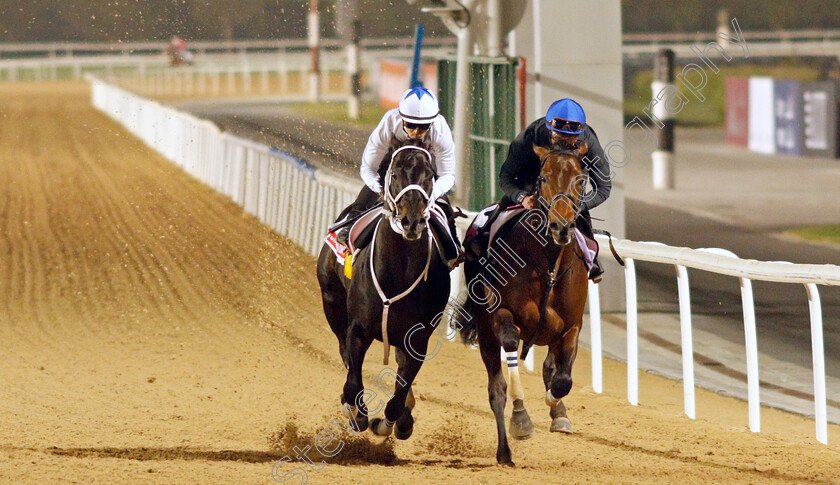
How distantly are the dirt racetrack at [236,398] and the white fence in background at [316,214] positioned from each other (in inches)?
10.0

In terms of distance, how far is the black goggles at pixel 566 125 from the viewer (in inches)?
206

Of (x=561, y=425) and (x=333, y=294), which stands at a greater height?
(x=333, y=294)

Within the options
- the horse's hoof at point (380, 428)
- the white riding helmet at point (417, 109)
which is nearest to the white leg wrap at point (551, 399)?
the horse's hoof at point (380, 428)

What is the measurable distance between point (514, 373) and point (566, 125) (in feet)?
3.83

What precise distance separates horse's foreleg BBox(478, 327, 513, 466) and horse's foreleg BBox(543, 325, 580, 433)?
0.24 m

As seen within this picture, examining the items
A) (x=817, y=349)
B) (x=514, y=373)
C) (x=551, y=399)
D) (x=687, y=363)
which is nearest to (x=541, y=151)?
(x=514, y=373)

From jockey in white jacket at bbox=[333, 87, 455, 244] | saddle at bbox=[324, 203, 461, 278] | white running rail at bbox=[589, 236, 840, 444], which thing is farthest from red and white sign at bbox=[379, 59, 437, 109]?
jockey in white jacket at bbox=[333, 87, 455, 244]

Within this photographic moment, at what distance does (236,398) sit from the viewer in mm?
7055

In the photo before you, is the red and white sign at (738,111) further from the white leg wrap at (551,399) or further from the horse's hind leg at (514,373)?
the horse's hind leg at (514,373)

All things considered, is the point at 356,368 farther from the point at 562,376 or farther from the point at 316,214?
the point at 316,214

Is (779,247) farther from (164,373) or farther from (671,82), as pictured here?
(164,373)

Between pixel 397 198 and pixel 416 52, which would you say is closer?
pixel 397 198

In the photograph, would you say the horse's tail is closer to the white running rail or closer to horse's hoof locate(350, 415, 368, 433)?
horse's hoof locate(350, 415, 368, 433)

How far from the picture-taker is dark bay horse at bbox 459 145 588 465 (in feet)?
Result: 17.6
